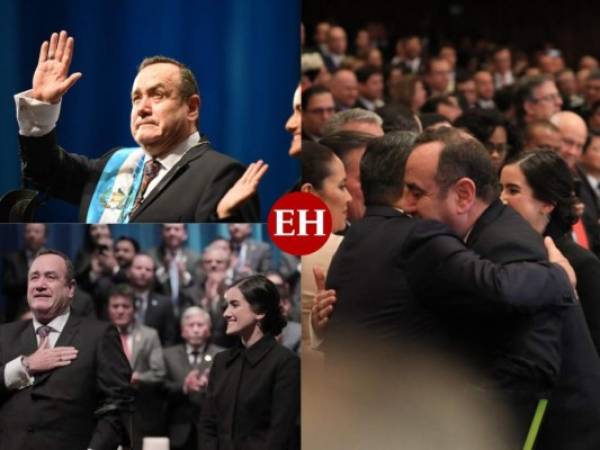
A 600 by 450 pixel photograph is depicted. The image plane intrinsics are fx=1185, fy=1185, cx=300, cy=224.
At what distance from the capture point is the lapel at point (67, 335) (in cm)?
315

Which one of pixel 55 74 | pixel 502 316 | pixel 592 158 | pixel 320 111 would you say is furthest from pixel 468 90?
pixel 55 74

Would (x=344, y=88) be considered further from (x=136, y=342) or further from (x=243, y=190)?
(x=136, y=342)

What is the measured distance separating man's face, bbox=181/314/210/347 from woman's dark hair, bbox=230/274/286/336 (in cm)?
12

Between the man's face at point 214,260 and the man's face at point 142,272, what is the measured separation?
0.46ft

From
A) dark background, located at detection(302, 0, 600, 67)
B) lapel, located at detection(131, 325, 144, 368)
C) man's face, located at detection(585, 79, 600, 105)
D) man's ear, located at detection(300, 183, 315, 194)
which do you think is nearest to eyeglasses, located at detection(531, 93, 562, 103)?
man's face, located at detection(585, 79, 600, 105)

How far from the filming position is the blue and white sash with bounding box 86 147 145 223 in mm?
3125

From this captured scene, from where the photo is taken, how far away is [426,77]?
30.0 feet

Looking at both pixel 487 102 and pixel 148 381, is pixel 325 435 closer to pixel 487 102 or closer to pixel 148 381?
pixel 148 381

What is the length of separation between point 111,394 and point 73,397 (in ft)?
0.33

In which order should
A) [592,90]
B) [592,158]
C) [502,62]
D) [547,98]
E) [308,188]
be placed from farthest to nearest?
[502,62], [592,90], [547,98], [592,158], [308,188]

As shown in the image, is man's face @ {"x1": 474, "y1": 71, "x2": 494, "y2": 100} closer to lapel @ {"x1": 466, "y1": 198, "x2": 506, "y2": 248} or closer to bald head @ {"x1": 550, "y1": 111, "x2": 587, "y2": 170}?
bald head @ {"x1": 550, "y1": 111, "x2": 587, "y2": 170}

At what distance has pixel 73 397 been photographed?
10.3ft

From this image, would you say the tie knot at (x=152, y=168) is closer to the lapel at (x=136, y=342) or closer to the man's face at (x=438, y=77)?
the lapel at (x=136, y=342)

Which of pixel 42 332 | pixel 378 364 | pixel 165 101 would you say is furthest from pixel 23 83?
pixel 378 364
